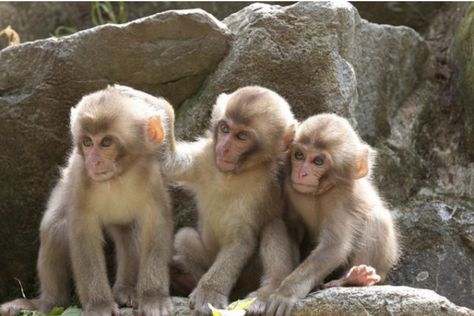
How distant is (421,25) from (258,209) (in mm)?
4047

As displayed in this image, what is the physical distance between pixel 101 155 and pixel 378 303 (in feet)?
6.64

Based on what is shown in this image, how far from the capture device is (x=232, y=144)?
6.53 metres

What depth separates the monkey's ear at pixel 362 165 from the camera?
661cm

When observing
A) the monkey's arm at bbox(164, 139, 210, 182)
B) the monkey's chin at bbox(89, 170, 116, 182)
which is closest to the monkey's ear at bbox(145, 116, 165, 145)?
the monkey's arm at bbox(164, 139, 210, 182)

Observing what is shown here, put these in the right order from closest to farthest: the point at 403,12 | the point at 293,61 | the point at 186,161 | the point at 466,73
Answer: the point at 186,161 → the point at 293,61 → the point at 466,73 → the point at 403,12

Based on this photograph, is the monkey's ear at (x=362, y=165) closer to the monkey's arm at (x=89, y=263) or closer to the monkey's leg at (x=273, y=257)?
the monkey's leg at (x=273, y=257)

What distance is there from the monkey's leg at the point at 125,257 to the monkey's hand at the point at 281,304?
1.14 meters

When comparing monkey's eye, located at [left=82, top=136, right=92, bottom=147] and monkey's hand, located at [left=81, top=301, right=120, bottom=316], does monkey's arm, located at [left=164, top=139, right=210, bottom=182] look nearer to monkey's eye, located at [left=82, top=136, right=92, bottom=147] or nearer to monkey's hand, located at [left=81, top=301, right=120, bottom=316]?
monkey's eye, located at [left=82, top=136, right=92, bottom=147]

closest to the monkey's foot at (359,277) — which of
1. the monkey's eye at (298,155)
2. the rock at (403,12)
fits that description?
the monkey's eye at (298,155)

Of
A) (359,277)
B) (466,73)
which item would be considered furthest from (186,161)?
(466,73)

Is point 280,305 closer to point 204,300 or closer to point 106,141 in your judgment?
point 204,300

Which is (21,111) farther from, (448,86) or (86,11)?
(448,86)

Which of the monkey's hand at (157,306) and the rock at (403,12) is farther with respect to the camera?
the rock at (403,12)

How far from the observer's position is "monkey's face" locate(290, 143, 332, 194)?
A: 6492 mm
